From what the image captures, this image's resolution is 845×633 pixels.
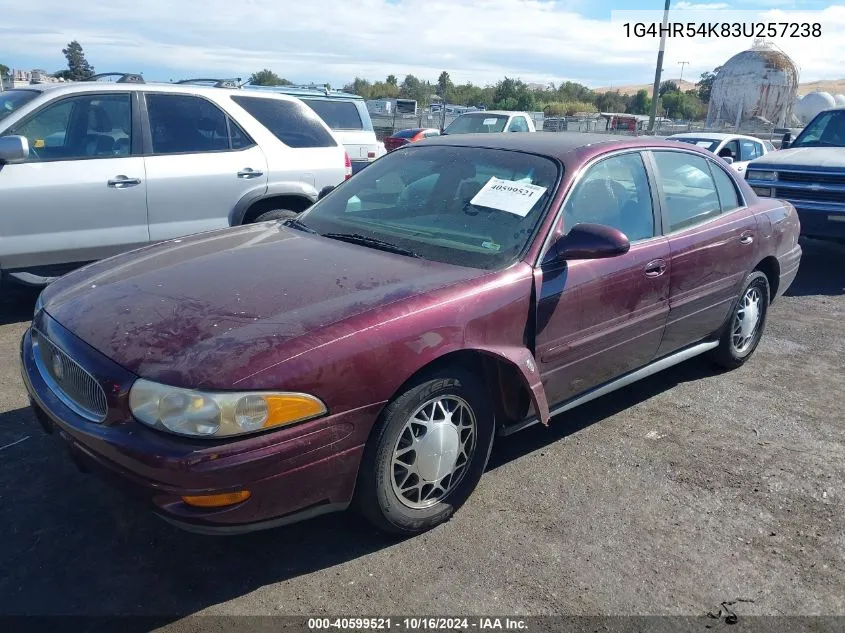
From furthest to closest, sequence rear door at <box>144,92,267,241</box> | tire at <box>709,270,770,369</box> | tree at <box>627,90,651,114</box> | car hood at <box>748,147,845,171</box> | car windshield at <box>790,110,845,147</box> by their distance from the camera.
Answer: tree at <box>627,90,651,114</box> < car windshield at <box>790,110,845,147</box> < car hood at <box>748,147,845,171</box> < rear door at <box>144,92,267,241</box> < tire at <box>709,270,770,369</box>

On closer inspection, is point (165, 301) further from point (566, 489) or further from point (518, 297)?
point (566, 489)

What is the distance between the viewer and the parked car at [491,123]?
16922 mm

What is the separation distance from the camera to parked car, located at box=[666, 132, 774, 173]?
41.0 ft

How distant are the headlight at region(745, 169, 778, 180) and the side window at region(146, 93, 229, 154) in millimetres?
6808

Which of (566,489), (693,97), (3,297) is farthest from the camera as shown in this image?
(693,97)

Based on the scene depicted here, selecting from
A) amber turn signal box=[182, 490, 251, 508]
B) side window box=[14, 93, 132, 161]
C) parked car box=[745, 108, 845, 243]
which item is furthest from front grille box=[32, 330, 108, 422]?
parked car box=[745, 108, 845, 243]

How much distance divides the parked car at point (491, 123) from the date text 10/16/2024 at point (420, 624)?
15276mm

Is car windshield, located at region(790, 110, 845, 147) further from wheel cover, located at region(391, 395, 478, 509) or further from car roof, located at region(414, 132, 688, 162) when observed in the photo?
wheel cover, located at region(391, 395, 478, 509)

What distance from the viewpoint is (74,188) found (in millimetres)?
5391

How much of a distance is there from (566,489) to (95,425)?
7.04 feet

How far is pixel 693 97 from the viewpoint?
81.5 m

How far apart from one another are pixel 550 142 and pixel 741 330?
7.12ft

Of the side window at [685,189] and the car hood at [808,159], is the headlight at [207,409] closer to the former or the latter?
the side window at [685,189]

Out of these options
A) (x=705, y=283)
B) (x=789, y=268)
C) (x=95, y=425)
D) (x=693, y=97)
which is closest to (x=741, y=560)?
(x=705, y=283)
